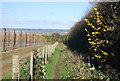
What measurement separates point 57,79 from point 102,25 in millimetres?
3489

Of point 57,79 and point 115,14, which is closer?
point 115,14

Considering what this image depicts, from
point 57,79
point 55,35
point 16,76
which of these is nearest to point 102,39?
point 57,79

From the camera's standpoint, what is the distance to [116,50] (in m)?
10.4

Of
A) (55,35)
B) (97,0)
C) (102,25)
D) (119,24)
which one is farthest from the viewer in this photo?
(55,35)

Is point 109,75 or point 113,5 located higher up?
point 113,5

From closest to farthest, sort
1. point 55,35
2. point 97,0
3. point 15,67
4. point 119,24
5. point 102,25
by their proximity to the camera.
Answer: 1. point 15,67
2. point 119,24
3. point 102,25
4. point 97,0
5. point 55,35

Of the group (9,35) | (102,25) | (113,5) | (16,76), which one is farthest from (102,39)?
(9,35)

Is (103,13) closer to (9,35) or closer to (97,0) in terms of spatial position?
(97,0)

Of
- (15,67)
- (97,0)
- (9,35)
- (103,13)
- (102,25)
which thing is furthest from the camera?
(9,35)

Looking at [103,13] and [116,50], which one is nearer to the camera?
[116,50]

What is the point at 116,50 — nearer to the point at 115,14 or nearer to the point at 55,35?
the point at 115,14

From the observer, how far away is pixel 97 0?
12125mm

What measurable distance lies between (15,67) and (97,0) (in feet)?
21.2

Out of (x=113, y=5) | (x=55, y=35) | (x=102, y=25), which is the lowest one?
(x=55, y=35)
